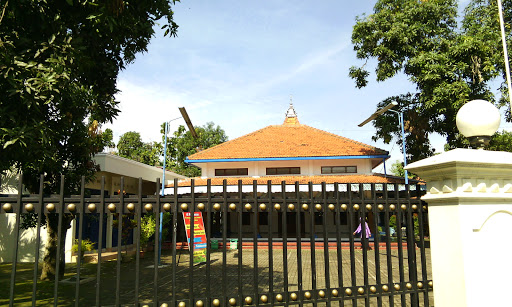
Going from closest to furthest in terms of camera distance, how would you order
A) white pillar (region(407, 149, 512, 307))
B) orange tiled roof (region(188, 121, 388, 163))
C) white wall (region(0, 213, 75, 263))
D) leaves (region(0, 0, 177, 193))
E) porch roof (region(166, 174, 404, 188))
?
1. white pillar (region(407, 149, 512, 307))
2. leaves (region(0, 0, 177, 193))
3. white wall (region(0, 213, 75, 263))
4. porch roof (region(166, 174, 404, 188))
5. orange tiled roof (region(188, 121, 388, 163))

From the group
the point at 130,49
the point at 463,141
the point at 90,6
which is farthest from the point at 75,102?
the point at 463,141

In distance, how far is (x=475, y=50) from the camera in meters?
14.1

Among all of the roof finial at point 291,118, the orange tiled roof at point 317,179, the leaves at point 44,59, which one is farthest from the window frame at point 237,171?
the leaves at point 44,59

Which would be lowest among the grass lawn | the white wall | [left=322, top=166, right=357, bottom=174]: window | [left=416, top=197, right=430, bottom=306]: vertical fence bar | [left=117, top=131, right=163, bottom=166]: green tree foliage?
the grass lawn

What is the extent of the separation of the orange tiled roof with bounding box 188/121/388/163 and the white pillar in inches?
642

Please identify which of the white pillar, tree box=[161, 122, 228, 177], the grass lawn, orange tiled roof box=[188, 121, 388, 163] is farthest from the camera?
tree box=[161, 122, 228, 177]

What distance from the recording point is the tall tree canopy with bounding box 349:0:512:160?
14.1m

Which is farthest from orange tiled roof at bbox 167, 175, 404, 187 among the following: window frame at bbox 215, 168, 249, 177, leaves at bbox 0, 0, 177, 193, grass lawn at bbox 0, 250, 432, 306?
leaves at bbox 0, 0, 177, 193

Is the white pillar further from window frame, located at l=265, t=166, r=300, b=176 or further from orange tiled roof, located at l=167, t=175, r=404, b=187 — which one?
window frame, located at l=265, t=166, r=300, b=176

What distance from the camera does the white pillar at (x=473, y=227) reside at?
2656 mm

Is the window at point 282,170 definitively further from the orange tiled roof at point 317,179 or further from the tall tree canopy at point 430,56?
the tall tree canopy at point 430,56

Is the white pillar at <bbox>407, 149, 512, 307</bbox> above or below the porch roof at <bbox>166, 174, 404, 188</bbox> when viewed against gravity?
below

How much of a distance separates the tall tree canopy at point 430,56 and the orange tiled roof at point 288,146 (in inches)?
109

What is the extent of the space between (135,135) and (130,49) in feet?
108
